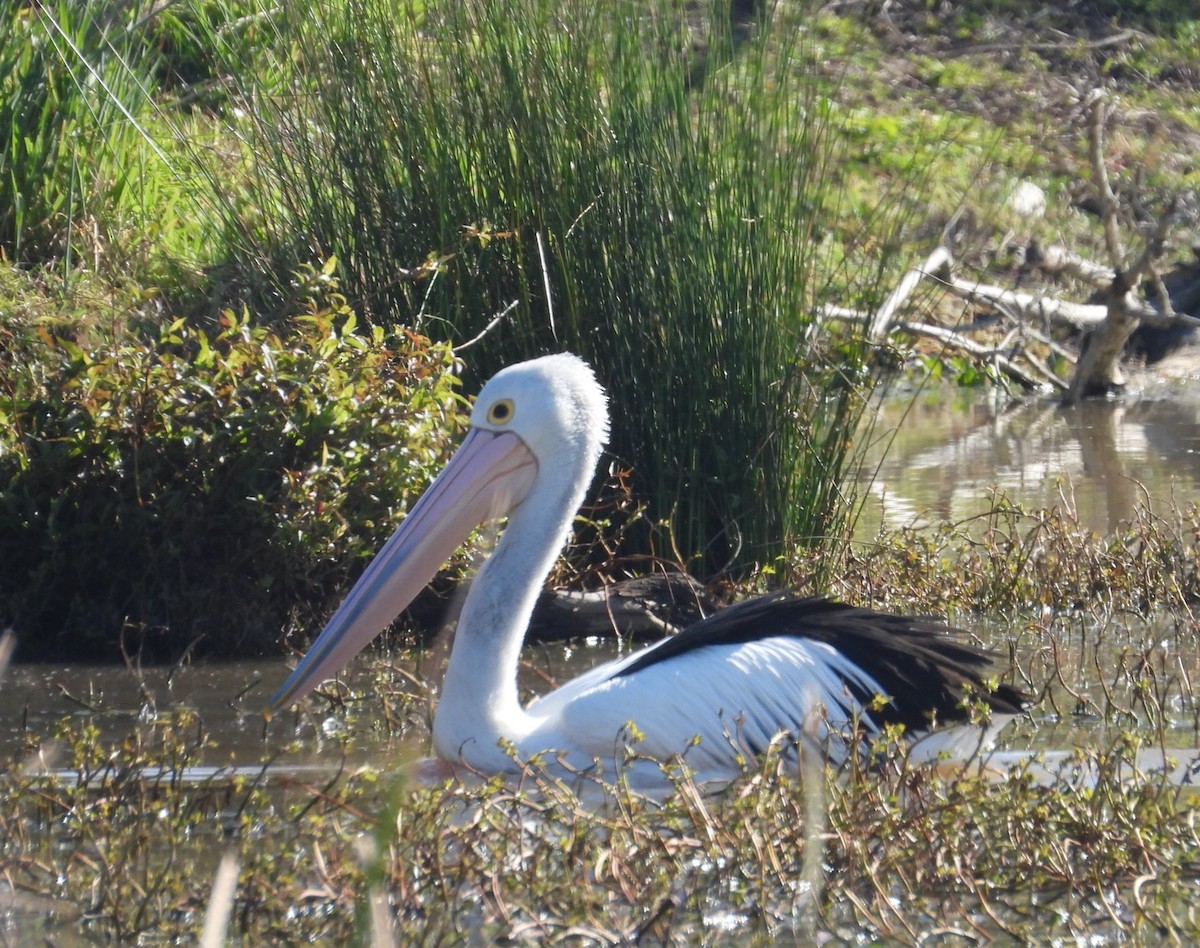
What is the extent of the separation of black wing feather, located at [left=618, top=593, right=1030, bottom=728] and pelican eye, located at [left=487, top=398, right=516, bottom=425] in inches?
31.3

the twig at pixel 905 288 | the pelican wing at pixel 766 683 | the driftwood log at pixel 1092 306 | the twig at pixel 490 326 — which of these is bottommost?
the driftwood log at pixel 1092 306

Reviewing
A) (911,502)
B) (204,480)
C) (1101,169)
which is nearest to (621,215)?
(204,480)

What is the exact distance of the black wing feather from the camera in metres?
4.53

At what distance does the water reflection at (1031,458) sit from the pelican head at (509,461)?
229cm

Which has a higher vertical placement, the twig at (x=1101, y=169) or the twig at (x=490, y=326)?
the twig at (x=490, y=326)

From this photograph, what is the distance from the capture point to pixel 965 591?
6387 millimetres

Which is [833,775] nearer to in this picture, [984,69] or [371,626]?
[371,626]

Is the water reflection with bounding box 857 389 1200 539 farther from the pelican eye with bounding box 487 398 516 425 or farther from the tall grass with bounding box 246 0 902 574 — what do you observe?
the pelican eye with bounding box 487 398 516 425

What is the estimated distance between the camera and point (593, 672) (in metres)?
4.89

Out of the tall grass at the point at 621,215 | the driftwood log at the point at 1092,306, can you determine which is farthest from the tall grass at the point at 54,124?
the driftwood log at the point at 1092,306

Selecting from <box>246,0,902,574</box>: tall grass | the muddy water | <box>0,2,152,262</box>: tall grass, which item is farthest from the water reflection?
<box>0,2,152,262</box>: tall grass

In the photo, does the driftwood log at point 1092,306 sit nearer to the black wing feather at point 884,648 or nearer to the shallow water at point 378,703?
the shallow water at point 378,703

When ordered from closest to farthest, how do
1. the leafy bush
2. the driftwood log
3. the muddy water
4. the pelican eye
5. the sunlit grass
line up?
1. the sunlit grass
2. the pelican eye
3. the muddy water
4. the leafy bush
5. the driftwood log

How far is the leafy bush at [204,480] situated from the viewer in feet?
18.9
